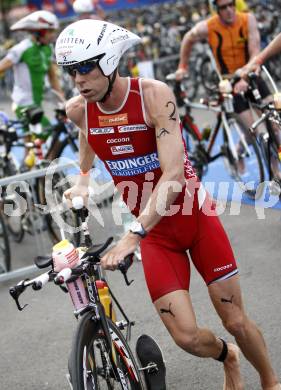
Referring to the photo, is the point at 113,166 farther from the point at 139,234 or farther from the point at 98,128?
the point at 139,234

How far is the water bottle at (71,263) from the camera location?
3971mm

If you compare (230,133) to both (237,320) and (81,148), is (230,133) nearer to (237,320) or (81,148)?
(81,148)

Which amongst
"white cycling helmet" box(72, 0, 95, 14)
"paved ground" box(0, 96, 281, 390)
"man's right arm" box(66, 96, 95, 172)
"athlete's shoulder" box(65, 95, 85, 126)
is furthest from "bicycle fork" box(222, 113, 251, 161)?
"athlete's shoulder" box(65, 95, 85, 126)

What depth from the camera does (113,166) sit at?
4617 millimetres

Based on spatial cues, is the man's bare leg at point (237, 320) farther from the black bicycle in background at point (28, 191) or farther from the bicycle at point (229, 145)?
the bicycle at point (229, 145)

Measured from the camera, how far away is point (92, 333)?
13.3 feet

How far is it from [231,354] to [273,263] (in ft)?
9.41

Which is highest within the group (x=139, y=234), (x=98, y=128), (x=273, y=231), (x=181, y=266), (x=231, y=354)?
(x=98, y=128)

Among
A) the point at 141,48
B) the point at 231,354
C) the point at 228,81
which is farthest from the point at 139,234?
the point at 141,48

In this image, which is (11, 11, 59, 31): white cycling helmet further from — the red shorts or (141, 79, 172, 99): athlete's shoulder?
the red shorts

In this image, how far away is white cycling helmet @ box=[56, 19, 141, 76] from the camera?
13.6 ft

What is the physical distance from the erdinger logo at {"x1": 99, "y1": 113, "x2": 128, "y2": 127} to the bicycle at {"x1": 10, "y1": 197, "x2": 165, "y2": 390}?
2.17ft

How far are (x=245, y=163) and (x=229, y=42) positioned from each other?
1.41 metres

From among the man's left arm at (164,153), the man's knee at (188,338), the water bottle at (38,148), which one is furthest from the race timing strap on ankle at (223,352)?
the water bottle at (38,148)
